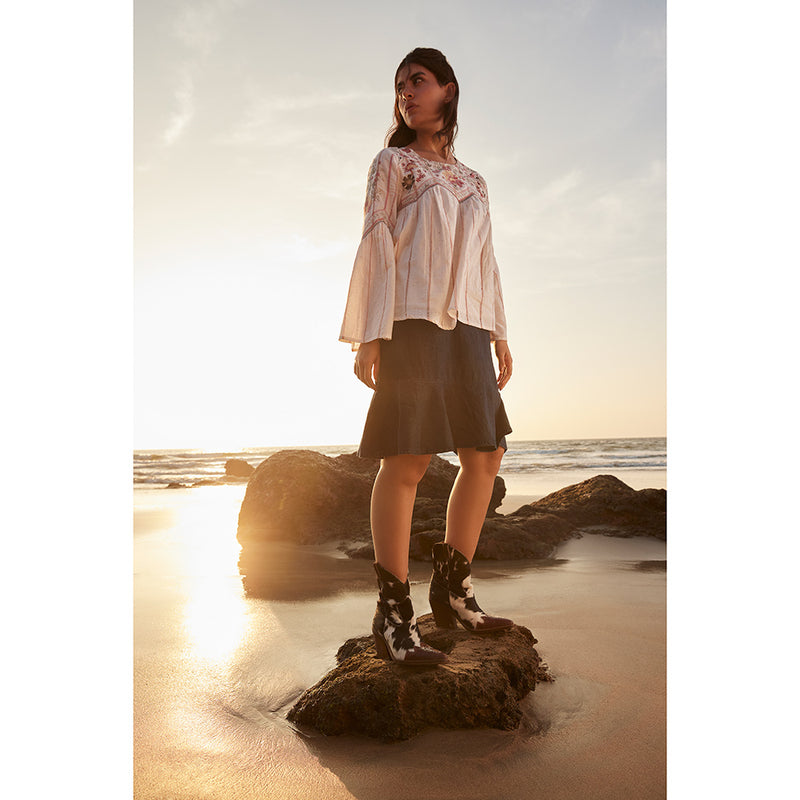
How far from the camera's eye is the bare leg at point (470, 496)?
1.83 meters

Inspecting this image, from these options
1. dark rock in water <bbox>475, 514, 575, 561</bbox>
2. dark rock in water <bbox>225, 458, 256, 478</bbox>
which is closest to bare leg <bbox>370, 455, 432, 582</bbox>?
dark rock in water <bbox>475, 514, 575, 561</bbox>

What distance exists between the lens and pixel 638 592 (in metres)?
2.54

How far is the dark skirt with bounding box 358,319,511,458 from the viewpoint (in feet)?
5.41

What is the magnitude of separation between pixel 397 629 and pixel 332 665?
1.19 feet

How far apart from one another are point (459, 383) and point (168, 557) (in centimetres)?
245

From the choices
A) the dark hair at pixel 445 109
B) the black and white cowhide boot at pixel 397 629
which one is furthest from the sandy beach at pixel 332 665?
the dark hair at pixel 445 109

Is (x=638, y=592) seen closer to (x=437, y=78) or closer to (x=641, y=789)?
→ (x=641, y=789)

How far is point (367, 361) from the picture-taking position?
1703 mm

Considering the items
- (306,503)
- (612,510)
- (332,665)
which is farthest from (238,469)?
(332,665)

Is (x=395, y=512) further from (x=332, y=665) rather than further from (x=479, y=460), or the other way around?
(x=332, y=665)

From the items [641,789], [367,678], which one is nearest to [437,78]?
[367,678]

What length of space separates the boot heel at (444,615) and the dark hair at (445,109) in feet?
4.46
